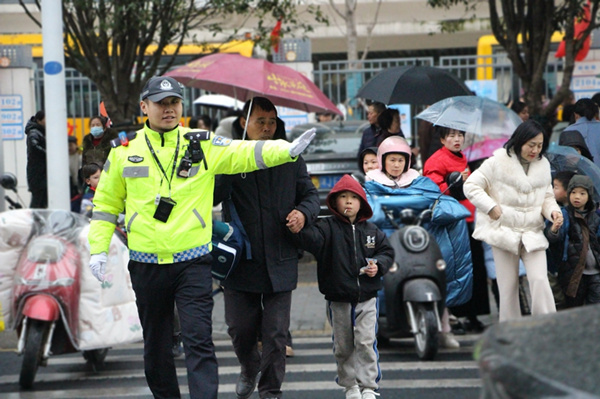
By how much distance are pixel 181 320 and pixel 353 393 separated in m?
1.36

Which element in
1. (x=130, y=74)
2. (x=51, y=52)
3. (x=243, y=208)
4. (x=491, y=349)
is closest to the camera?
(x=491, y=349)

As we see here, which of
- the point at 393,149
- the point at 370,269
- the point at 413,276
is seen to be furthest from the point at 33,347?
the point at 393,149

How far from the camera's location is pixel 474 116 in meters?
8.60

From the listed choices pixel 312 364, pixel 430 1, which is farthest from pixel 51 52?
pixel 430 1

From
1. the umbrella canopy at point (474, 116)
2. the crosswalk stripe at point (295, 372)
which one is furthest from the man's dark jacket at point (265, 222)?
the umbrella canopy at point (474, 116)

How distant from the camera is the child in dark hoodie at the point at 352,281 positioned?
20.3 ft

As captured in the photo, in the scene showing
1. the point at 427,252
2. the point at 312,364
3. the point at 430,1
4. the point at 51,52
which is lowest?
the point at 312,364

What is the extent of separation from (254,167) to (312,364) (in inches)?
115

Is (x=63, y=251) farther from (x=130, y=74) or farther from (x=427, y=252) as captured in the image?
(x=130, y=74)

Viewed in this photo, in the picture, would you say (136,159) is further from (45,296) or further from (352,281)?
(45,296)

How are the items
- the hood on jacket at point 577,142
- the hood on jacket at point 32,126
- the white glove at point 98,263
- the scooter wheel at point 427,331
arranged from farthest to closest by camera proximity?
1. the hood on jacket at point 32,126
2. the hood on jacket at point 577,142
3. the scooter wheel at point 427,331
4. the white glove at point 98,263

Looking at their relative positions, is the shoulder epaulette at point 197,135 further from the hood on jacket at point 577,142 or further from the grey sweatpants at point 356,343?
the hood on jacket at point 577,142

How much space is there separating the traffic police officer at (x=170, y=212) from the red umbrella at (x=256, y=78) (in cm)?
278

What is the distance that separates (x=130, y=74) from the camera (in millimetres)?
13828
